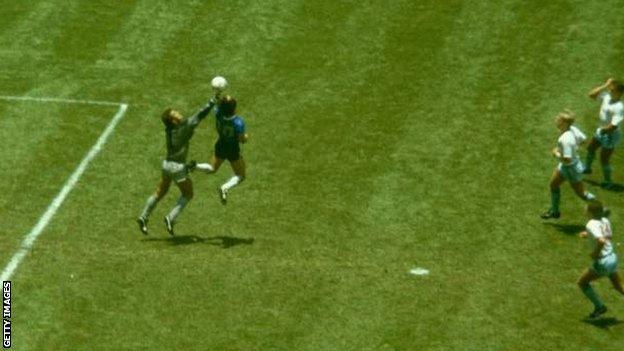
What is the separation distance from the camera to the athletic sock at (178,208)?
92.9ft

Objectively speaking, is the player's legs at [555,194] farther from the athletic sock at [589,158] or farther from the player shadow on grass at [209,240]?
the player shadow on grass at [209,240]

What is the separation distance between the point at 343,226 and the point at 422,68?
328 inches

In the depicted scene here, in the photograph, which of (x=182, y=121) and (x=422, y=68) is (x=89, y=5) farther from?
(x=182, y=121)

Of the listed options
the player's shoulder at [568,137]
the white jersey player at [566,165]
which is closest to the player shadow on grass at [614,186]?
the white jersey player at [566,165]

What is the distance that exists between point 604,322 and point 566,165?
432 cm

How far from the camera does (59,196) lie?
30.2 m

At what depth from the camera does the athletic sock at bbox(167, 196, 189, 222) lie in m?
28.3

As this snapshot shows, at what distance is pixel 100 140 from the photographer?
33031 millimetres

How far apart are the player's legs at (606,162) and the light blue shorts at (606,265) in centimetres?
658

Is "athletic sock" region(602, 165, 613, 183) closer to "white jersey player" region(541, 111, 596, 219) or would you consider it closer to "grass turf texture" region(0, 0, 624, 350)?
"grass turf texture" region(0, 0, 624, 350)

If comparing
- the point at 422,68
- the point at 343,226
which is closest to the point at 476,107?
the point at 422,68

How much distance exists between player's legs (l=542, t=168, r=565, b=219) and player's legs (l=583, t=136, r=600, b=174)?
211cm

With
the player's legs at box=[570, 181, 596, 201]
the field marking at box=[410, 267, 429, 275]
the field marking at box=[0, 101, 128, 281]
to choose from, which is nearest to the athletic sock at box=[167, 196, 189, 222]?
the field marking at box=[0, 101, 128, 281]

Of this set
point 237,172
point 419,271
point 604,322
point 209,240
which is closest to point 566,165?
point 419,271
